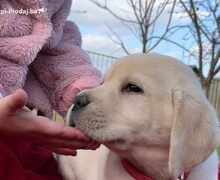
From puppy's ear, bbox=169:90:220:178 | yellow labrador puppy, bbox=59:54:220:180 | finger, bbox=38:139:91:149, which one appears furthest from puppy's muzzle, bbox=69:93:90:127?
puppy's ear, bbox=169:90:220:178

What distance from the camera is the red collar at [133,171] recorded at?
1.41 metres

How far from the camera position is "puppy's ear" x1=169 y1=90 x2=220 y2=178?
130 cm

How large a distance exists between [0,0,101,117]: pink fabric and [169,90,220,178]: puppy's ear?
34cm

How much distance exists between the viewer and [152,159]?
4.62 ft

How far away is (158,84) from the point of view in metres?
1.43

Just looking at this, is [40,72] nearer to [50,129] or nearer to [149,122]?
[149,122]

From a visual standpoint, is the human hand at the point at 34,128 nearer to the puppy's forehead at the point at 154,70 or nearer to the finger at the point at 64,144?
the finger at the point at 64,144

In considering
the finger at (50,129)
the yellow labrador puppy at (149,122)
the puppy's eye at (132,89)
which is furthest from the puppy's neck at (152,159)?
the finger at (50,129)

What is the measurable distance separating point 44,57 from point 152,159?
0.49 meters

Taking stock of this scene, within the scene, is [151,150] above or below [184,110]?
below

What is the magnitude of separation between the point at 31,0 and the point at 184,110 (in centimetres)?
52

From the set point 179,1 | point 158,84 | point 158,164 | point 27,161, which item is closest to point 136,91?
point 158,84

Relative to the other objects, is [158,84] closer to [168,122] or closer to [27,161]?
[168,122]

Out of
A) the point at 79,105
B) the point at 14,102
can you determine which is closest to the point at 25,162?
the point at 79,105
